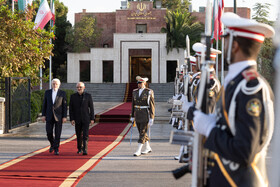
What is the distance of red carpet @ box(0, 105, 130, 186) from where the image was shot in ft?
27.1

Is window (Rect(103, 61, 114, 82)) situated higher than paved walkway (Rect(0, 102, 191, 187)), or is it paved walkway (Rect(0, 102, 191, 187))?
window (Rect(103, 61, 114, 82))

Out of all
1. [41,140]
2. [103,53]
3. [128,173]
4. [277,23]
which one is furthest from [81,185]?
[103,53]

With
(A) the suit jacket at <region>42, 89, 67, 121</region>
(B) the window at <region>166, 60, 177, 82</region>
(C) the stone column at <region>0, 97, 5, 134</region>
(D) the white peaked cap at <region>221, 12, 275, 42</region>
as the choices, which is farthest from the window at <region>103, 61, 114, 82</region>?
(D) the white peaked cap at <region>221, 12, 275, 42</region>

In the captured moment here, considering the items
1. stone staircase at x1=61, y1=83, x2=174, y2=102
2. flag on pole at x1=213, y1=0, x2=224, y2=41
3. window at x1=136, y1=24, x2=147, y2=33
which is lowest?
stone staircase at x1=61, y1=83, x2=174, y2=102

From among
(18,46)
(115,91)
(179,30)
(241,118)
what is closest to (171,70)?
(179,30)

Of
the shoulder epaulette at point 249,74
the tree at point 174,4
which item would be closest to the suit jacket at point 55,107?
the shoulder epaulette at point 249,74

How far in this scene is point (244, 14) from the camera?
2240 inches

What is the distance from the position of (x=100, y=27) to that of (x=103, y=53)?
610 cm

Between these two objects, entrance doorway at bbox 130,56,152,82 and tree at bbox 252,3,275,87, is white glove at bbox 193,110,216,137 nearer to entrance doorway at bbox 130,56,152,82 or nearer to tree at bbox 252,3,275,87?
tree at bbox 252,3,275,87

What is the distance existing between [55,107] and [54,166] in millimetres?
2443

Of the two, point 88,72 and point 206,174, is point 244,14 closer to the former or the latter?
point 88,72

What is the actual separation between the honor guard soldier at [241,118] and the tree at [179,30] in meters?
47.7

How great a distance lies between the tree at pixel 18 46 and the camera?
1917 cm

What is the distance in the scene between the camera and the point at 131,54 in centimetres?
5431
